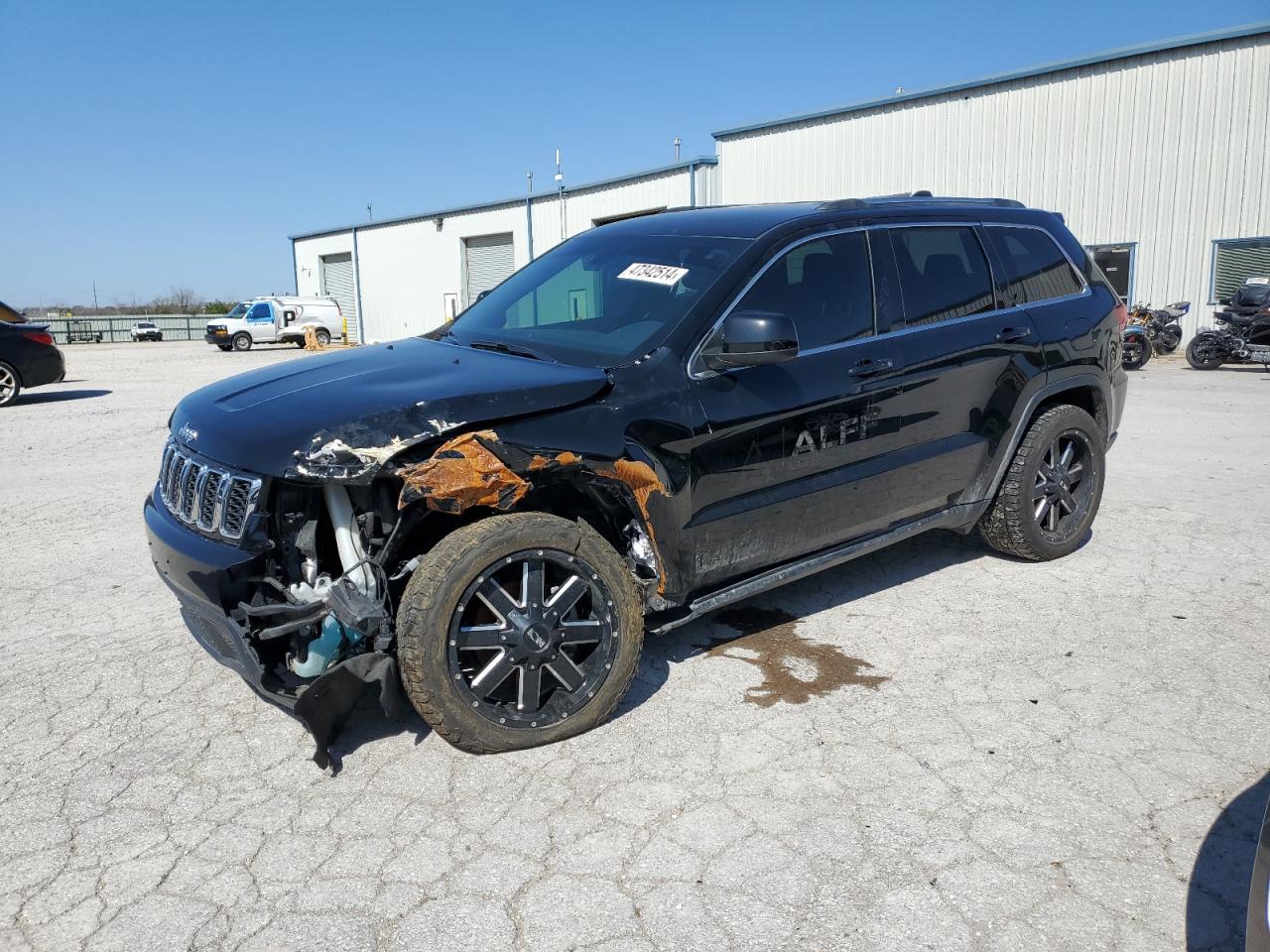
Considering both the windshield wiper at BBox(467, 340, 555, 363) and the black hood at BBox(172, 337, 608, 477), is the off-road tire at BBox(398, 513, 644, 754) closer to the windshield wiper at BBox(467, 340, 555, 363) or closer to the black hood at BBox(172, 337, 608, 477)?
the black hood at BBox(172, 337, 608, 477)

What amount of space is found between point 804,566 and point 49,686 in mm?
3139

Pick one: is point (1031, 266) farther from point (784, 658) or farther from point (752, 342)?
point (784, 658)

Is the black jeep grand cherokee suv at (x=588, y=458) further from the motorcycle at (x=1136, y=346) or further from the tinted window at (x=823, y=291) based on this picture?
the motorcycle at (x=1136, y=346)

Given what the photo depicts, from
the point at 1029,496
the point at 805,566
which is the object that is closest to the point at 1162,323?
the point at 1029,496

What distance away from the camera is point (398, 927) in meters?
2.48

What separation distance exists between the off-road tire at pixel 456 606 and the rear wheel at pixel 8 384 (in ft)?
44.4

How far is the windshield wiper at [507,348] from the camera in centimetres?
380

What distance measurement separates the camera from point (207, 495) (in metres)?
3.26

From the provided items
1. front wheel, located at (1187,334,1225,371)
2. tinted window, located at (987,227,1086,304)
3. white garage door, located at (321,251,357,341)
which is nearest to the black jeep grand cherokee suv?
tinted window, located at (987,227,1086,304)

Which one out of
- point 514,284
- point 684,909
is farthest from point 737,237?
point 684,909

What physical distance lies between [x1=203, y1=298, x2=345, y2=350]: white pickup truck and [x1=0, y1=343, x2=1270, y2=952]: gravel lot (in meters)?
31.2

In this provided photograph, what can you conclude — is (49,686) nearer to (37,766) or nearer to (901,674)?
(37,766)

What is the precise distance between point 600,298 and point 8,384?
520 inches

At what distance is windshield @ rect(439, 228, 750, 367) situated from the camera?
3773mm
